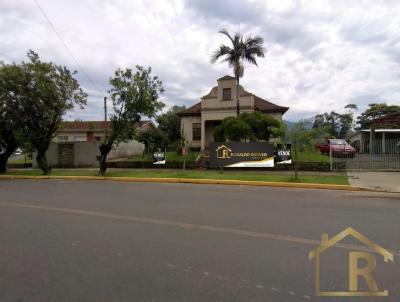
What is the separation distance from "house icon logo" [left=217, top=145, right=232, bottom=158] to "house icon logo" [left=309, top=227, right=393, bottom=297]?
13452 mm

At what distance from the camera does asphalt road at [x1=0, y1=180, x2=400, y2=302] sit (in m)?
3.62

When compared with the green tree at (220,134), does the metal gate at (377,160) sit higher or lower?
lower

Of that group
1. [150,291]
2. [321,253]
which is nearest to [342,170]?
[321,253]

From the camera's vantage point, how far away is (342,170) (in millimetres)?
18094

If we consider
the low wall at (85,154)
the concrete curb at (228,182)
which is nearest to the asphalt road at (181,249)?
the concrete curb at (228,182)

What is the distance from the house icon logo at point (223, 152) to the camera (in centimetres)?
1957

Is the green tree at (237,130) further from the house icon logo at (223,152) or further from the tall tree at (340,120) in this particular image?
the tall tree at (340,120)

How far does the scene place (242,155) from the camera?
19.4 meters

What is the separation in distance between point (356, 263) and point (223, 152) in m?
15.4

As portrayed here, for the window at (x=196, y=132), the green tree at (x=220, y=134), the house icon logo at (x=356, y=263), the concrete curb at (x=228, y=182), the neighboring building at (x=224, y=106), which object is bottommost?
the house icon logo at (x=356, y=263)

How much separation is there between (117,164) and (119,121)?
497 centimetres

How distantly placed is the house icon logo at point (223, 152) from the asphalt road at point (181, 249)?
1039 centimetres

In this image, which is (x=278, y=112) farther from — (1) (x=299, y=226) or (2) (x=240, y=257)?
(2) (x=240, y=257)

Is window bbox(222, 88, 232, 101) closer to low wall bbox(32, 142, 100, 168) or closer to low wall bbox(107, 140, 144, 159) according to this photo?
low wall bbox(107, 140, 144, 159)
